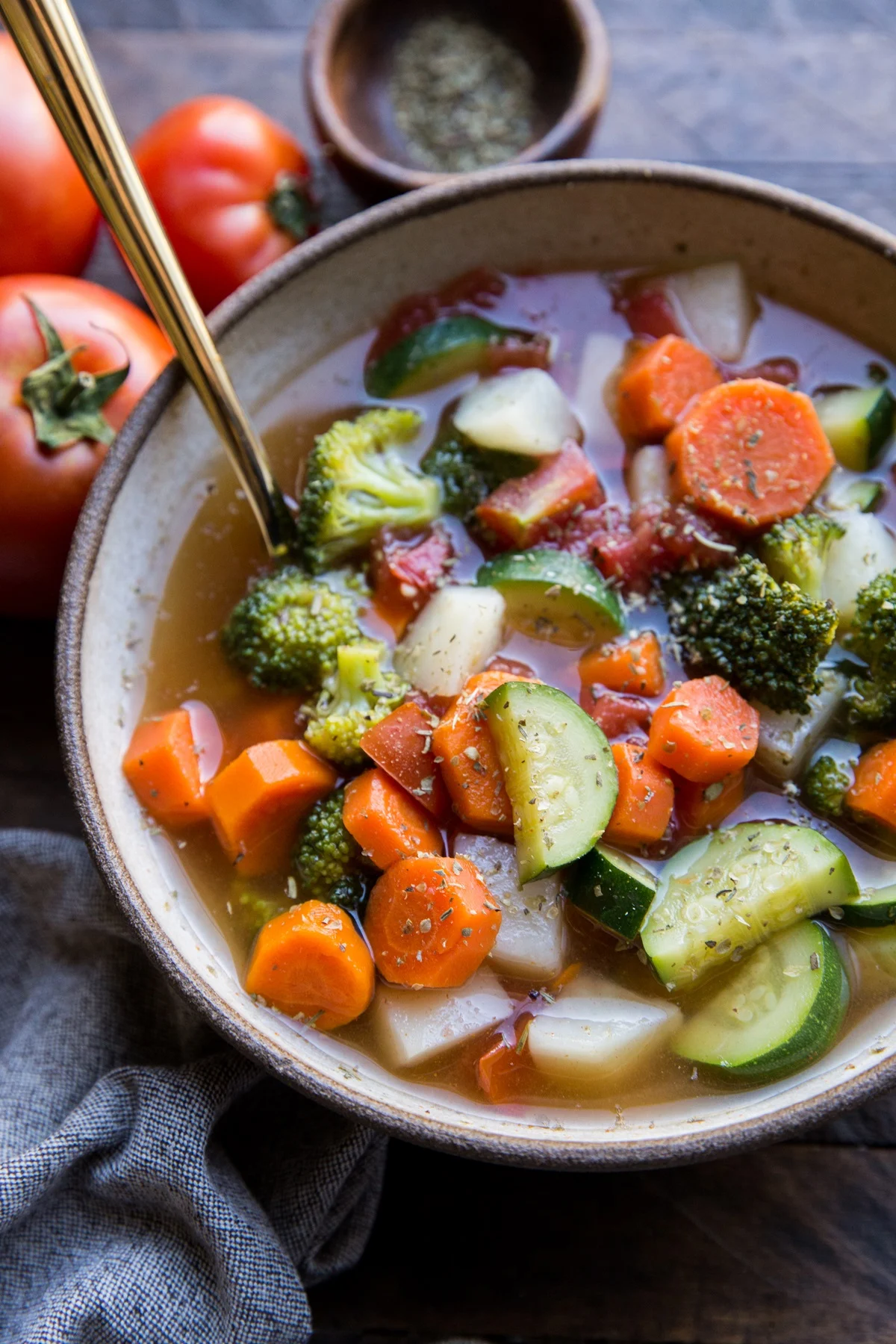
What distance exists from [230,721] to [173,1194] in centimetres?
100

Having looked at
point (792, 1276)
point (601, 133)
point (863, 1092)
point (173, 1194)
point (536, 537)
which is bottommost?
point (792, 1276)

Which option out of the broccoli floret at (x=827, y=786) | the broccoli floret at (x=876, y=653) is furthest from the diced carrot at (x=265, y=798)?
the broccoli floret at (x=876, y=653)

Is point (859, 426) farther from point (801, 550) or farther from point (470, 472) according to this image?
point (470, 472)

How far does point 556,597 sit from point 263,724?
712mm

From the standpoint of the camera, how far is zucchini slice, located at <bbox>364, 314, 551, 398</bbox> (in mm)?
2803

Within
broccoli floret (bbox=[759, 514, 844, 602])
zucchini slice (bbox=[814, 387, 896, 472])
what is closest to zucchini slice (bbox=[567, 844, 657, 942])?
broccoli floret (bbox=[759, 514, 844, 602])

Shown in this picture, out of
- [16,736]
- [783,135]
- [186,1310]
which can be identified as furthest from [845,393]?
[186,1310]

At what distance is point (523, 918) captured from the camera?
93.2 inches

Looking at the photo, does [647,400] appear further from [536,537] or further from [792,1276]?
[792,1276]

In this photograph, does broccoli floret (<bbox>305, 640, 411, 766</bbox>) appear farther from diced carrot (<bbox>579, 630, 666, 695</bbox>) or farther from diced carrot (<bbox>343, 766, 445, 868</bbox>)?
diced carrot (<bbox>579, 630, 666, 695</bbox>)

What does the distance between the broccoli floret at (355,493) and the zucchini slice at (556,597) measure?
0.24 meters

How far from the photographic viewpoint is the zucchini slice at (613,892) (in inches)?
90.0

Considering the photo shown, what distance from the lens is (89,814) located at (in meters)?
2.30

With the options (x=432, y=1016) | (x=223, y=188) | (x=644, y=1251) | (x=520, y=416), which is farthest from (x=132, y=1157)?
(x=223, y=188)
